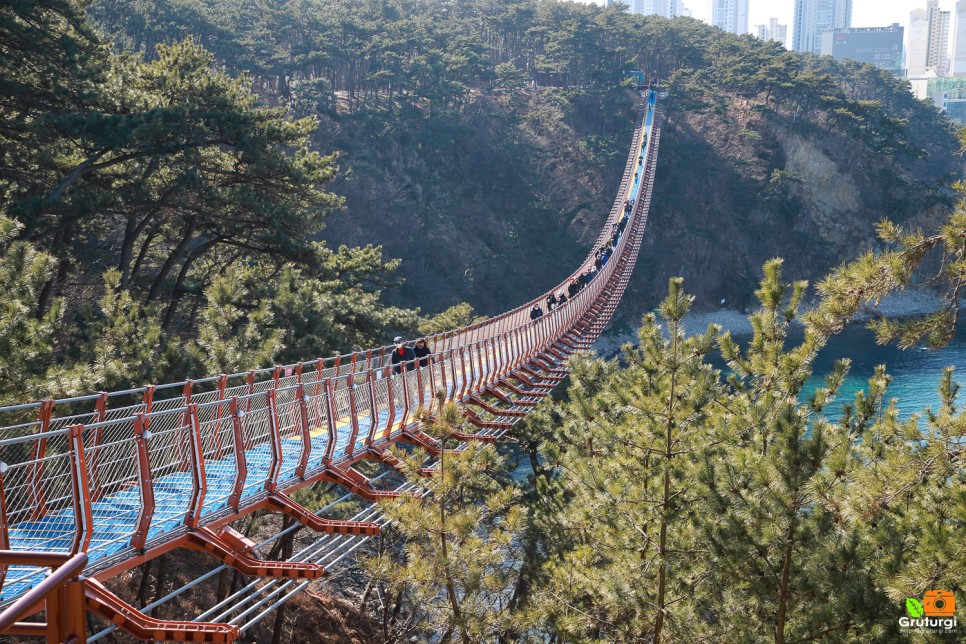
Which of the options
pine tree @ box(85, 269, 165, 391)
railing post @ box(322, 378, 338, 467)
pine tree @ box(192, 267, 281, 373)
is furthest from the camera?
pine tree @ box(192, 267, 281, 373)

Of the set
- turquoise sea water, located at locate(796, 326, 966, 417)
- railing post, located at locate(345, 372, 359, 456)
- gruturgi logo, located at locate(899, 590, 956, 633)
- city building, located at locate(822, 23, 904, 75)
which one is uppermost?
city building, located at locate(822, 23, 904, 75)

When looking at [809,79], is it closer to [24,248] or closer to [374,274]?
[374,274]

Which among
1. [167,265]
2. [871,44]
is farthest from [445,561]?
[871,44]

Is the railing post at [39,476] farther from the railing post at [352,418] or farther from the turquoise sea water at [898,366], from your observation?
the turquoise sea water at [898,366]

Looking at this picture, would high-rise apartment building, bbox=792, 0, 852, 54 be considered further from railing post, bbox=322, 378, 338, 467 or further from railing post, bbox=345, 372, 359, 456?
railing post, bbox=322, 378, 338, 467

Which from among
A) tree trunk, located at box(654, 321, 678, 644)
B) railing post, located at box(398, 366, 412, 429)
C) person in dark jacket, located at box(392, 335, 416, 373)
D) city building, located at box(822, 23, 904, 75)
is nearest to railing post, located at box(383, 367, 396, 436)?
railing post, located at box(398, 366, 412, 429)

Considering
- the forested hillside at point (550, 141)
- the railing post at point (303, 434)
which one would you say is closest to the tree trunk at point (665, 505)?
the railing post at point (303, 434)

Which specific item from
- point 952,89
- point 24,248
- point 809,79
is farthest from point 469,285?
point 952,89
